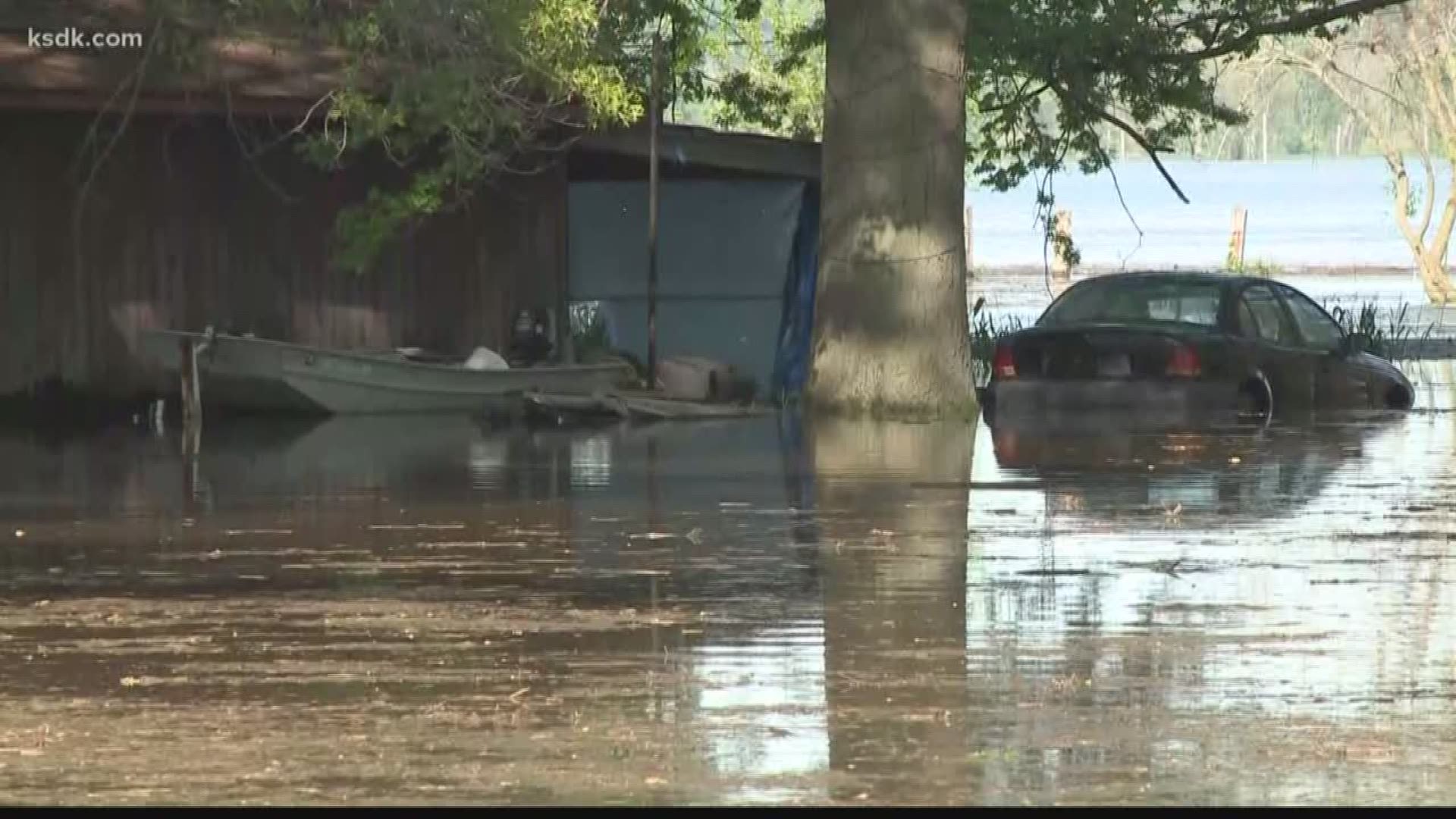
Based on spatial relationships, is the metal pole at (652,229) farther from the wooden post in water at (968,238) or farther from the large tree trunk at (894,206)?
the wooden post in water at (968,238)

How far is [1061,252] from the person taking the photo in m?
28.9

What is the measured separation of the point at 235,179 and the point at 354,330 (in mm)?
1609

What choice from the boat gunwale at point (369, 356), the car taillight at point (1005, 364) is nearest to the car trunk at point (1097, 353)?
the car taillight at point (1005, 364)

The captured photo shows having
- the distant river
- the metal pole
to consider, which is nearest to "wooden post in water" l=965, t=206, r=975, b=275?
the distant river

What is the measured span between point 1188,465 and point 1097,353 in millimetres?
4431

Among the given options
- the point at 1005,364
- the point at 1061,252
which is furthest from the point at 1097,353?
the point at 1061,252

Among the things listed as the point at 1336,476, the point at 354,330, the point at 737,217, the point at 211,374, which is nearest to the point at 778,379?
the point at 737,217

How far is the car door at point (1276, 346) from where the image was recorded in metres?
22.4

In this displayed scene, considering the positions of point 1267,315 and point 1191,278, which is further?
point 1267,315

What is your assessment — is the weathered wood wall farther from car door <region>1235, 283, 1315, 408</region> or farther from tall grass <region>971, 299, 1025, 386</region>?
car door <region>1235, 283, 1315, 408</region>

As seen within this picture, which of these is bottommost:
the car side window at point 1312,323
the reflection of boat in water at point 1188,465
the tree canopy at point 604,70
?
the reflection of boat in water at point 1188,465

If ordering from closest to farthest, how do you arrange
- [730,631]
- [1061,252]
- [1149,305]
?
[730,631] < [1149,305] < [1061,252]

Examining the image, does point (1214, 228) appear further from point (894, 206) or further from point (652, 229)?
point (894, 206)

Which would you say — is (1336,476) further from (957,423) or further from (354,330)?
(354,330)
